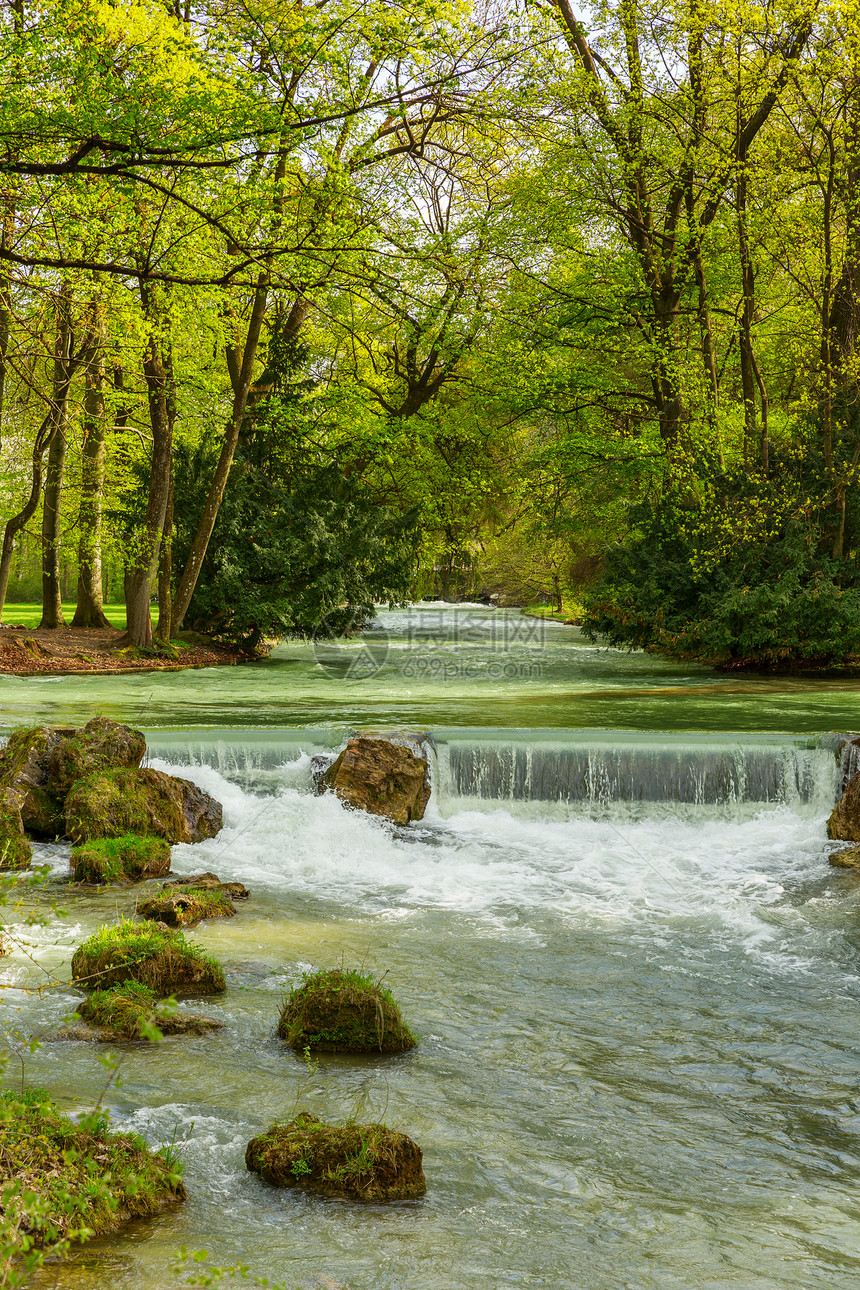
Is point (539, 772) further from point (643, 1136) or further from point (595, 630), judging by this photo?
point (595, 630)

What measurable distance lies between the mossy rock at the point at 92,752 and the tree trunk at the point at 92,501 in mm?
10518

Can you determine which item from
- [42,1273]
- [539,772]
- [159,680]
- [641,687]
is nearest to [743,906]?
[539,772]

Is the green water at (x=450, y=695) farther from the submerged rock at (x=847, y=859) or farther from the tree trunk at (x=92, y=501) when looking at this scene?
the tree trunk at (x=92, y=501)

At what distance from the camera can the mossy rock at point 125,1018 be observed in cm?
596

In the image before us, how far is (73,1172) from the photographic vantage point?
3.77 meters

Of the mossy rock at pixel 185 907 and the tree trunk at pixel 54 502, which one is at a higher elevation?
the tree trunk at pixel 54 502

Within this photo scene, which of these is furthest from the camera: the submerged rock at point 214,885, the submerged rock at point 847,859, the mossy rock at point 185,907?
the submerged rock at point 847,859

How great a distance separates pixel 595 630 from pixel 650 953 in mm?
17144

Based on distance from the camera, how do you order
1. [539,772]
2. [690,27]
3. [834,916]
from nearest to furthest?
[834,916] → [539,772] → [690,27]

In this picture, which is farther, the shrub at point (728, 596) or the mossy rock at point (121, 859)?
the shrub at point (728, 596)

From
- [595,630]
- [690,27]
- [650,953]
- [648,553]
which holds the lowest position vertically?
[650,953]

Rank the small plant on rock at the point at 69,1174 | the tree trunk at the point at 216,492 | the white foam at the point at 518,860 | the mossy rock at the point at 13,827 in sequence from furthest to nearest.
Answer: the tree trunk at the point at 216,492 → the mossy rock at the point at 13,827 → the white foam at the point at 518,860 → the small plant on rock at the point at 69,1174

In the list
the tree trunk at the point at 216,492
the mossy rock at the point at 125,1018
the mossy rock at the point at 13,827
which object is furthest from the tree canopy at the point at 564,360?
the mossy rock at the point at 125,1018

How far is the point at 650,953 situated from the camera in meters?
8.05
